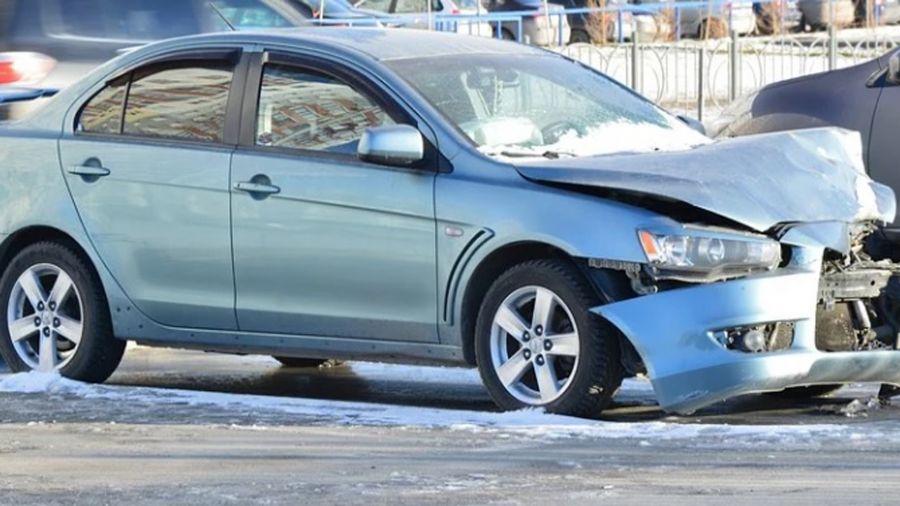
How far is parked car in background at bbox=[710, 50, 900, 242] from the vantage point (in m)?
11.1

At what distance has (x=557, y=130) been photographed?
26.6 ft

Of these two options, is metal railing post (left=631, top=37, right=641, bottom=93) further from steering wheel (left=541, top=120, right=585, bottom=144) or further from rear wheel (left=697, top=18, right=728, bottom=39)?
steering wheel (left=541, top=120, right=585, bottom=144)

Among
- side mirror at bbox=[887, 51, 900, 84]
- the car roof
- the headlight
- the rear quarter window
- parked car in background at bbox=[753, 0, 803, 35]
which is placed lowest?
parked car in background at bbox=[753, 0, 803, 35]

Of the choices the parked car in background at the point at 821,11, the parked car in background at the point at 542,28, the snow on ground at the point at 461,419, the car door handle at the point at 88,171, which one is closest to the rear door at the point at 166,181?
the car door handle at the point at 88,171

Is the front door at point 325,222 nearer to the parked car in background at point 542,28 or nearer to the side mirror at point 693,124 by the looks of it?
the side mirror at point 693,124

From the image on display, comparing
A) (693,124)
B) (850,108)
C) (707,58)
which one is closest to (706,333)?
(693,124)

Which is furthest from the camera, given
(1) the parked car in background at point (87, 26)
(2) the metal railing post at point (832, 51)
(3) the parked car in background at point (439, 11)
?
(3) the parked car in background at point (439, 11)

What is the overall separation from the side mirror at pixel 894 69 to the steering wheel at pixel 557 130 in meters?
3.64

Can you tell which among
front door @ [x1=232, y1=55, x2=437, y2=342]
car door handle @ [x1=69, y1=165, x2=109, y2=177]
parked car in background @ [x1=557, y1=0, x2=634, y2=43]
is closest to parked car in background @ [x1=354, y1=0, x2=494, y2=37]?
parked car in background @ [x1=557, y1=0, x2=634, y2=43]

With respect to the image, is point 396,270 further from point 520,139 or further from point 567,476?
point 567,476

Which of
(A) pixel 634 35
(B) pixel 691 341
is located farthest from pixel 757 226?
(A) pixel 634 35

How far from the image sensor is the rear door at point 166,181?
8.33m

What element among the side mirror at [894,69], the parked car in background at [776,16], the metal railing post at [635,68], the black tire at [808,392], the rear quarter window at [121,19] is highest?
the rear quarter window at [121,19]

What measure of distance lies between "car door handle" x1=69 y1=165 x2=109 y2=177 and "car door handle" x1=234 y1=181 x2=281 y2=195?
751 mm
